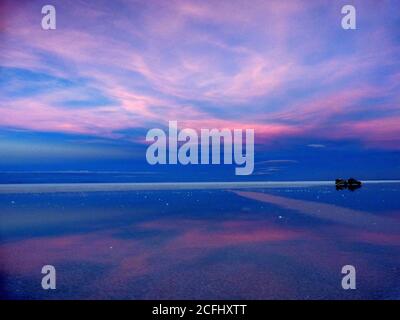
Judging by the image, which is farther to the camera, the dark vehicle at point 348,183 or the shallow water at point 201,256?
the dark vehicle at point 348,183

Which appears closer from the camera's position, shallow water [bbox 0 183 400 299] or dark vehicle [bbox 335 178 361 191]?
shallow water [bbox 0 183 400 299]

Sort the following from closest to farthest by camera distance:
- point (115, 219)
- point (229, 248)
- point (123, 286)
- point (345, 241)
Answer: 1. point (123, 286)
2. point (229, 248)
3. point (345, 241)
4. point (115, 219)

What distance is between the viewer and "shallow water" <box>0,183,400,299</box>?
358 cm

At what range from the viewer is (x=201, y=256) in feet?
16.0

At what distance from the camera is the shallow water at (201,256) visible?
3582 mm

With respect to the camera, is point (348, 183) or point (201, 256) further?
point (348, 183)

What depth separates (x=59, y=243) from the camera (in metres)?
5.62
